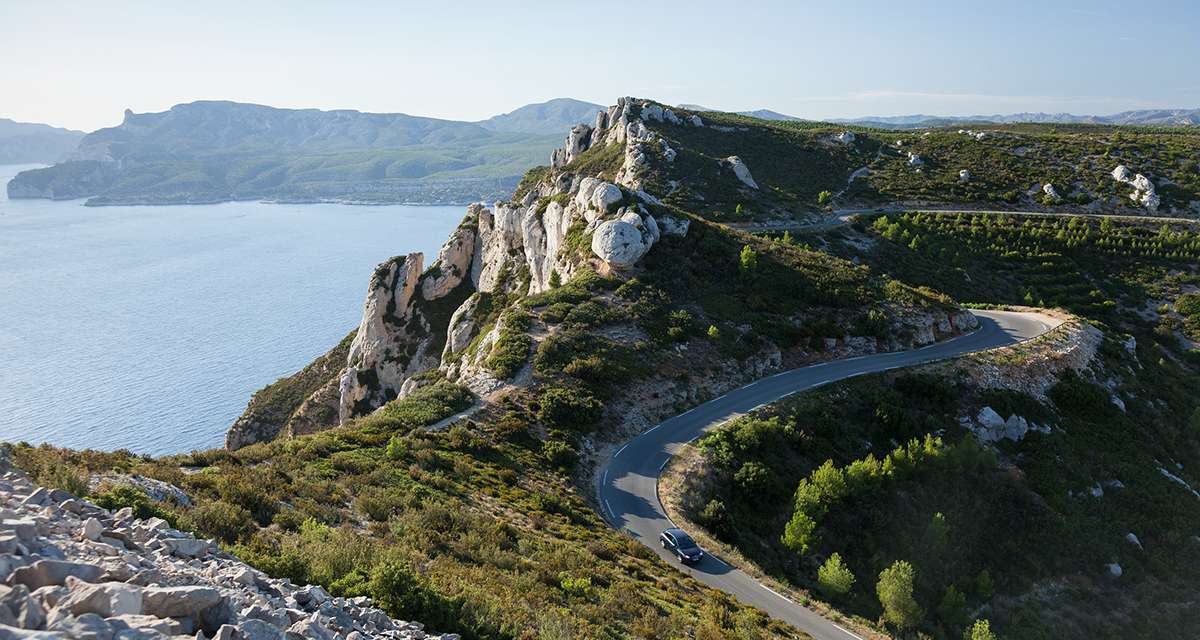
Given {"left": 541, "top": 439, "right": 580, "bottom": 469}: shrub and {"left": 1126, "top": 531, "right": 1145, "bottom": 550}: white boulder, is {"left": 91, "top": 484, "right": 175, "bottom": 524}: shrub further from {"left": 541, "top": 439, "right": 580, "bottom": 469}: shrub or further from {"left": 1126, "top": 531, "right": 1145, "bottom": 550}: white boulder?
{"left": 1126, "top": 531, "right": 1145, "bottom": 550}: white boulder

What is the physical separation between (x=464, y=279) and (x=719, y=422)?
164ft

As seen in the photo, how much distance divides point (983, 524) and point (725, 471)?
45.7ft

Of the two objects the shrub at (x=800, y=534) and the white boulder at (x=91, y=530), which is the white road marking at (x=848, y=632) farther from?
the white boulder at (x=91, y=530)

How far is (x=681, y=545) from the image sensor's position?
26.0 m

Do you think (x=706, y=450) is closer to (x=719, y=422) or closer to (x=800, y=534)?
(x=719, y=422)

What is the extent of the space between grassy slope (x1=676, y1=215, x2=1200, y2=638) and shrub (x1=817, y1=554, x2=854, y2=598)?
121 centimetres

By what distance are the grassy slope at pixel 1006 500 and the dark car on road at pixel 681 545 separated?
292cm

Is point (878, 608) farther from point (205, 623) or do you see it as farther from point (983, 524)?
point (205, 623)

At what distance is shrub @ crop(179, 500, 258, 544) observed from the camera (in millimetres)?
15273

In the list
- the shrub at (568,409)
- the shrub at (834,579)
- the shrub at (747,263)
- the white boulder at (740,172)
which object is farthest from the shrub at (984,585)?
the white boulder at (740,172)

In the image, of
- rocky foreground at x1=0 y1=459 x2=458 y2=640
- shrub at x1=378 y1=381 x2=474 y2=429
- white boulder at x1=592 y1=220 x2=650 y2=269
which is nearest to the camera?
rocky foreground at x1=0 y1=459 x2=458 y2=640

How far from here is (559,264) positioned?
58406mm

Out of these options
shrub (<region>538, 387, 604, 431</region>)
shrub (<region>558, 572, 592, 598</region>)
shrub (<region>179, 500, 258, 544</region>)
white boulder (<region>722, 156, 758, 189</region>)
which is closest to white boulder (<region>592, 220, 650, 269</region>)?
shrub (<region>538, 387, 604, 431</region>)

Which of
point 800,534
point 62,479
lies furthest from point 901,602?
point 62,479
